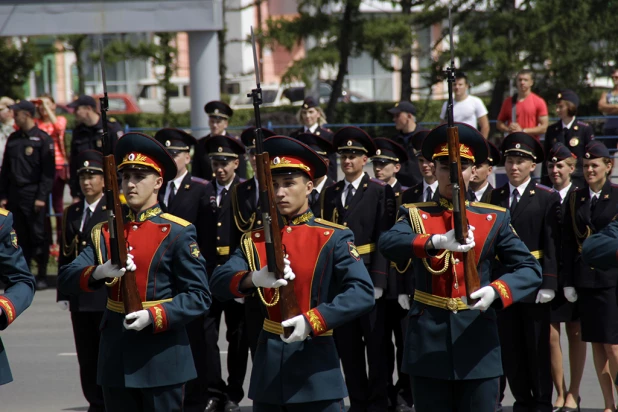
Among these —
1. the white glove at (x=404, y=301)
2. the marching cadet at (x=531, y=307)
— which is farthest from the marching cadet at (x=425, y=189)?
the white glove at (x=404, y=301)

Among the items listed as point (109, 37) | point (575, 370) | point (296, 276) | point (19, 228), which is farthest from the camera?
point (109, 37)

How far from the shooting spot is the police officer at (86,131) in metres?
11.3

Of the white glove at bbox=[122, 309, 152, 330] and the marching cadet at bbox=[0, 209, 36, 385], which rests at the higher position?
the marching cadet at bbox=[0, 209, 36, 385]

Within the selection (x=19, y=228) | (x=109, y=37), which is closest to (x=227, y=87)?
(x=109, y=37)

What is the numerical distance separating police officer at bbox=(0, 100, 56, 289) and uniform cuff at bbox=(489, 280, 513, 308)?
8182 millimetres

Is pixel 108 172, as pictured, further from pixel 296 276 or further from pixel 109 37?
pixel 109 37

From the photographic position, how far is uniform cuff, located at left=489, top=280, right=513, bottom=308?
5281mm

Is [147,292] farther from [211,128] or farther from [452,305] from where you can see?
[211,128]

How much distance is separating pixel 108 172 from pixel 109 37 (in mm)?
27679

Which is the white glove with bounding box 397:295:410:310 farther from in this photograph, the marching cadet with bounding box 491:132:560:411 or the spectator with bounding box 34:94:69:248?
the spectator with bounding box 34:94:69:248

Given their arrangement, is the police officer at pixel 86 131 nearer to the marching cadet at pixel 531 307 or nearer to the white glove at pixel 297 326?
the marching cadet at pixel 531 307

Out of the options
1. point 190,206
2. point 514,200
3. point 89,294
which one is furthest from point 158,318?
point 514,200

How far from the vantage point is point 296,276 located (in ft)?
16.5

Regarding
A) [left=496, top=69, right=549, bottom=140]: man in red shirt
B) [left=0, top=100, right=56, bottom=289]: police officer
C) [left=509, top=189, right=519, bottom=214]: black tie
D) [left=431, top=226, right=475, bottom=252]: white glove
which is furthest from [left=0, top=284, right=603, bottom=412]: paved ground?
[left=496, top=69, right=549, bottom=140]: man in red shirt
